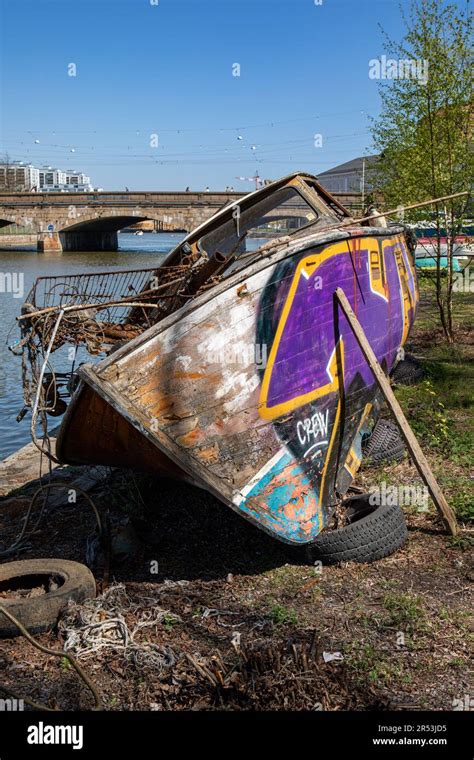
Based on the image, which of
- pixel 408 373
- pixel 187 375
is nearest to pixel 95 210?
pixel 408 373

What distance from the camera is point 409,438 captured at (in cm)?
677

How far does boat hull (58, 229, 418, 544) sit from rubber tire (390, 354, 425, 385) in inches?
192

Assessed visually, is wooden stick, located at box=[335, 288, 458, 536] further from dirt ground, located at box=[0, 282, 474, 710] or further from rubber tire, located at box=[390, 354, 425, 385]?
rubber tire, located at box=[390, 354, 425, 385]

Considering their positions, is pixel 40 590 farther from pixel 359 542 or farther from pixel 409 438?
pixel 409 438

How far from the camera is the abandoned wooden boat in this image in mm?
5680

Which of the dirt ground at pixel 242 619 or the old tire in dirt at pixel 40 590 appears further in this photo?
the old tire in dirt at pixel 40 590

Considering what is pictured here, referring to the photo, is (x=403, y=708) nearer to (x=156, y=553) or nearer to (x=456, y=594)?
(x=456, y=594)

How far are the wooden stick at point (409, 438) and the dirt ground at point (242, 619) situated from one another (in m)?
0.21

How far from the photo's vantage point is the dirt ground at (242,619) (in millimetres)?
4469

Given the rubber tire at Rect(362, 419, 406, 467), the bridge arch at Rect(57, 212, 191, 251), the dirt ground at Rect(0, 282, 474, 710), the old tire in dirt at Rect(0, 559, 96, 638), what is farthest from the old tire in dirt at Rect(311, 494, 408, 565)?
the bridge arch at Rect(57, 212, 191, 251)
